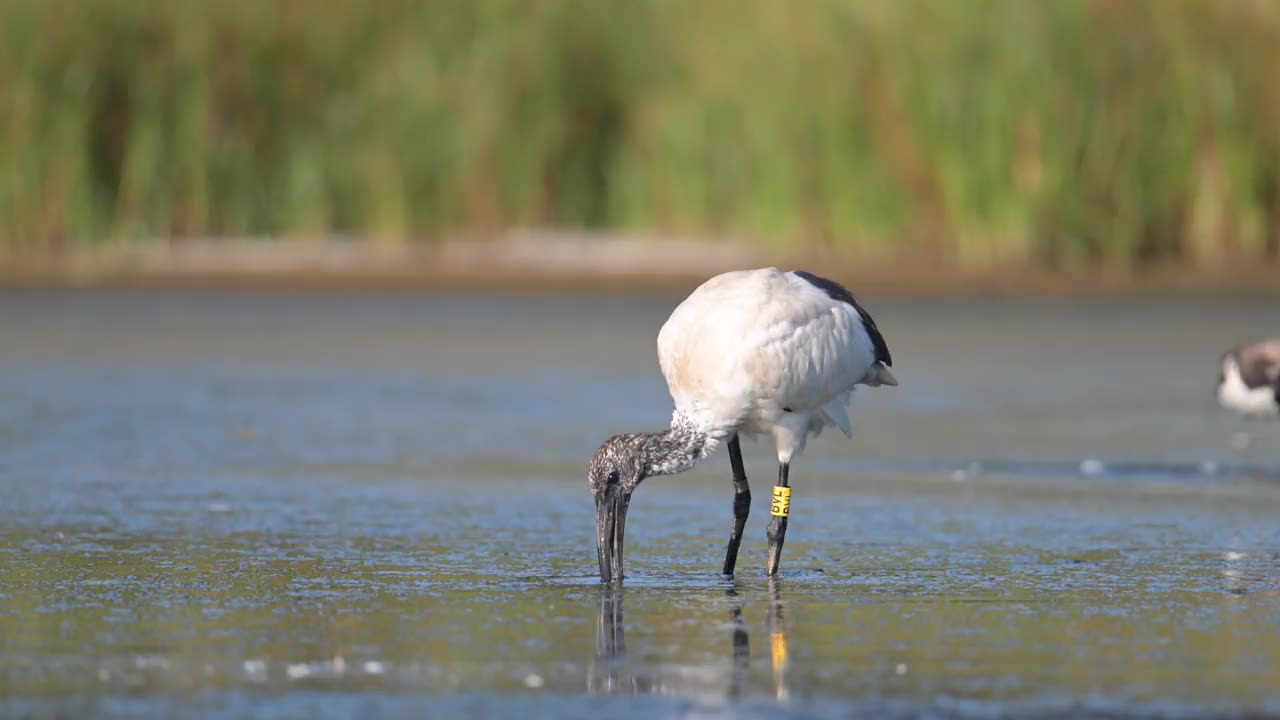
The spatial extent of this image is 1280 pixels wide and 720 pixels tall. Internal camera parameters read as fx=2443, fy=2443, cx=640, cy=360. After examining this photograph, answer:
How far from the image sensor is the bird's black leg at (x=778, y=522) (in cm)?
859

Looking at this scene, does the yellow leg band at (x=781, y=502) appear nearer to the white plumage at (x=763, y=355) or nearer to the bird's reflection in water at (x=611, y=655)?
the white plumage at (x=763, y=355)

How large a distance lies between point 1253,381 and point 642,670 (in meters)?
7.64

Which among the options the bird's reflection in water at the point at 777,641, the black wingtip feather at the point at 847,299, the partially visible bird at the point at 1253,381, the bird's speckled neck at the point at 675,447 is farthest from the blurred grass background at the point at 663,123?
the bird's reflection in water at the point at 777,641

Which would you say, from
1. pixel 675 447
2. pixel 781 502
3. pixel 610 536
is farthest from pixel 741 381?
pixel 610 536

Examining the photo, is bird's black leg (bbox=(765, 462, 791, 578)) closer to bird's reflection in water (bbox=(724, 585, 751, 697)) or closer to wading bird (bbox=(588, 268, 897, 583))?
wading bird (bbox=(588, 268, 897, 583))

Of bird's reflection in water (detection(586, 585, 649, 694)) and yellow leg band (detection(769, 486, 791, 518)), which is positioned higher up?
yellow leg band (detection(769, 486, 791, 518))

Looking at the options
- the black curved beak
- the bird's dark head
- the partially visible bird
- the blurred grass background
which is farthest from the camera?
the blurred grass background

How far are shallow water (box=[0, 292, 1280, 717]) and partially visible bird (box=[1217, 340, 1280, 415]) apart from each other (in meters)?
0.22

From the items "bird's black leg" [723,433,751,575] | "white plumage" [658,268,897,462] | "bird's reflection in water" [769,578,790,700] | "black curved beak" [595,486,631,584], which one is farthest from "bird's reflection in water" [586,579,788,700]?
"white plumage" [658,268,897,462]

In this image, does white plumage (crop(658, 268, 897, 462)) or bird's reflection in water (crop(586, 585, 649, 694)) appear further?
white plumage (crop(658, 268, 897, 462))

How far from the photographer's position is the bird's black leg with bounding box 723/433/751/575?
8641 millimetres

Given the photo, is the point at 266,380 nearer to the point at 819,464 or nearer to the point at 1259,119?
the point at 819,464

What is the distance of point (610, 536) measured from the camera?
27.2 ft

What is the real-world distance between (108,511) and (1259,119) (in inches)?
615
